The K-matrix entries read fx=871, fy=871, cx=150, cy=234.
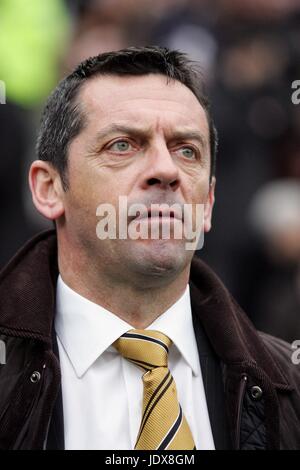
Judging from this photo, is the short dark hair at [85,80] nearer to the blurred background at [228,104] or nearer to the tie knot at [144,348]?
the tie knot at [144,348]

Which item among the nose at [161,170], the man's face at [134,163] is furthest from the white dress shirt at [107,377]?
the nose at [161,170]

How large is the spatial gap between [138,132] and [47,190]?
1.72 feet

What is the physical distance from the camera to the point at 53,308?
3.49 meters

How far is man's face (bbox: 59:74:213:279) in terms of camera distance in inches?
132

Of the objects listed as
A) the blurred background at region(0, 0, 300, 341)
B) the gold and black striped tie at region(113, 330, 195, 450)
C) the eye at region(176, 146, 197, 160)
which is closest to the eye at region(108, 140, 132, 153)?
the eye at region(176, 146, 197, 160)

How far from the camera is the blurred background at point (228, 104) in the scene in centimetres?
596

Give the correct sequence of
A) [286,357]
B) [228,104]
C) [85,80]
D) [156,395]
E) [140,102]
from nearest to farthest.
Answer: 1. [156,395]
2. [140,102]
3. [85,80]
4. [286,357]
5. [228,104]

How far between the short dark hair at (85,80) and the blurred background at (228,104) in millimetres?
2199

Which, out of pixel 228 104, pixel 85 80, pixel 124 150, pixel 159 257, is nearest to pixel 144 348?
pixel 159 257

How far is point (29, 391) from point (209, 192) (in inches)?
47.1

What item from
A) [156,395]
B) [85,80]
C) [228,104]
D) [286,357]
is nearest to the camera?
[156,395]

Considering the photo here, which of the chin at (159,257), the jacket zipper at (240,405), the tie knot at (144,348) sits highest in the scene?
the chin at (159,257)

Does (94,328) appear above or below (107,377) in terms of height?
above

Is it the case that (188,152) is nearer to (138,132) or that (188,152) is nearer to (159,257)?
(138,132)
